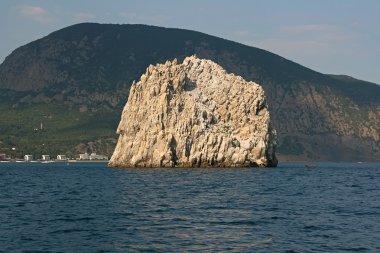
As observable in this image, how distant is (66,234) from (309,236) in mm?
18733

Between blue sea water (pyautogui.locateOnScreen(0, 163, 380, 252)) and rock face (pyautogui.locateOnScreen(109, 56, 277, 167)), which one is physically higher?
rock face (pyautogui.locateOnScreen(109, 56, 277, 167))

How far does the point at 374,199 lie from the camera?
254 ft

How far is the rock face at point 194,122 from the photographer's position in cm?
16575

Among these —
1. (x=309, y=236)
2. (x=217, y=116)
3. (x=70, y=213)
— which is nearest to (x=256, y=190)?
(x=70, y=213)

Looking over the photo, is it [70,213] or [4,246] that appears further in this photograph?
[70,213]

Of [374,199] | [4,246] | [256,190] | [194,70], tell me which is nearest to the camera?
[4,246]

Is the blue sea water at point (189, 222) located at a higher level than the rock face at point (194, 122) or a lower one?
lower

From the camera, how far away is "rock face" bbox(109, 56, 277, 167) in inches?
6526

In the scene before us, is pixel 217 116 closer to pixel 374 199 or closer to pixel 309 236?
pixel 374 199

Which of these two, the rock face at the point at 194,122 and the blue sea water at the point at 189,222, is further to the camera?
the rock face at the point at 194,122

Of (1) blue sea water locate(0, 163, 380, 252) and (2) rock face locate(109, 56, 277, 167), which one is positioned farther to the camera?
(2) rock face locate(109, 56, 277, 167)

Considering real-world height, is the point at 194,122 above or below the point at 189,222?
above

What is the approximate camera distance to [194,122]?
169 m

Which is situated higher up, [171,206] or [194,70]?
[194,70]
